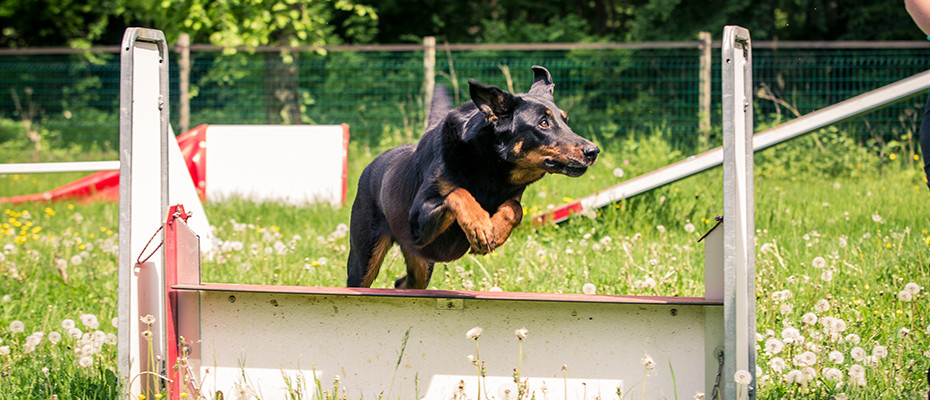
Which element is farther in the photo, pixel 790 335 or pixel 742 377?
pixel 790 335

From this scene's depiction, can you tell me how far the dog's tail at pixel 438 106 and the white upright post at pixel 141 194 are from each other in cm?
129

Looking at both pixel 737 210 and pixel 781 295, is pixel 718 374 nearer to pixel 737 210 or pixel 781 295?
pixel 737 210

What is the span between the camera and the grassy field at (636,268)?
3074 mm

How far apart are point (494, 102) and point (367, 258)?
3.90ft

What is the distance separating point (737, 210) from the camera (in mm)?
2299

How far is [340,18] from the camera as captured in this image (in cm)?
1883

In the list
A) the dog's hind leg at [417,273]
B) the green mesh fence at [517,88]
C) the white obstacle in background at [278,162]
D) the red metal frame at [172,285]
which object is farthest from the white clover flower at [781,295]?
the green mesh fence at [517,88]

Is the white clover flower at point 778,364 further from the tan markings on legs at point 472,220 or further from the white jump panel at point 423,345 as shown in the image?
the tan markings on legs at point 472,220

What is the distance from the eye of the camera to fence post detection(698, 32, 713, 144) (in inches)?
399

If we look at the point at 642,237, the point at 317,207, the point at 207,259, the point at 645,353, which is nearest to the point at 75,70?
the point at 317,207

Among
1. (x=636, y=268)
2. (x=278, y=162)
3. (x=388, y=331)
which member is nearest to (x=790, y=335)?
(x=388, y=331)

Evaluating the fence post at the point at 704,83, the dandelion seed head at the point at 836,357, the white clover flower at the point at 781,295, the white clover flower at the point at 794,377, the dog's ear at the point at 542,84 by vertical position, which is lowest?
the white clover flower at the point at 794,377

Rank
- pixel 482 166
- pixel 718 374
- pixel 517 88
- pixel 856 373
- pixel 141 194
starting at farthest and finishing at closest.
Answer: pixel 517 88
pixel 482 166
pixel 856 373
pixel 141 194
pixel 718 374

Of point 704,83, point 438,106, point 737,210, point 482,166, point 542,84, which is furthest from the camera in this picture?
point 704,83
